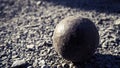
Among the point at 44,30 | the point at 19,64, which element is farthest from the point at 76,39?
Result: the point at 44,30

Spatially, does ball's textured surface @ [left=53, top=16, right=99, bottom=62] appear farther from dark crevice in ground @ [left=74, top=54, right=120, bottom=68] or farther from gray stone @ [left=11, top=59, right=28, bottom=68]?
gray stone @ [left=11, top=59, right=28, bottom=68]

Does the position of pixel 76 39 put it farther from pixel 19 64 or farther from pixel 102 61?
pixel 19 64

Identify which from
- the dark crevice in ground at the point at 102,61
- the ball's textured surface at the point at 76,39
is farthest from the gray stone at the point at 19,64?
the dark crevice in ground at the point at 102,61

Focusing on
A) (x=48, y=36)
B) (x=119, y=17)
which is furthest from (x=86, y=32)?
(x=119, y=17)

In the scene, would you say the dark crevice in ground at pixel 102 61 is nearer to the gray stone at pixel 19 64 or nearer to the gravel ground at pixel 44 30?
the gravel ground at pixel 44 30

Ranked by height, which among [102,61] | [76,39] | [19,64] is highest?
[76,39]

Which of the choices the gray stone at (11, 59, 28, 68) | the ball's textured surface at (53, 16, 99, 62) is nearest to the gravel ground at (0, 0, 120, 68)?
the gray stone at (11, 59, 28, 68)
